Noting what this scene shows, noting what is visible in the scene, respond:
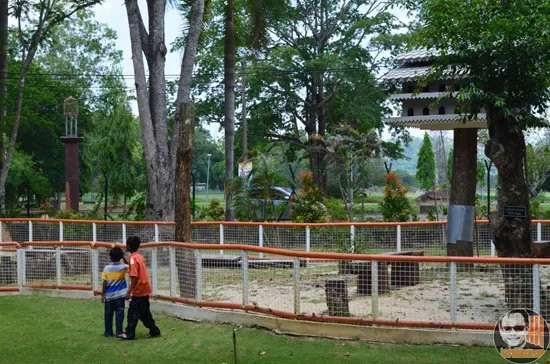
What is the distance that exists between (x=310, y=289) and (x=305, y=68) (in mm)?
32075

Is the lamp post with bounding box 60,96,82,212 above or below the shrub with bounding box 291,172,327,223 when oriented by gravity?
above

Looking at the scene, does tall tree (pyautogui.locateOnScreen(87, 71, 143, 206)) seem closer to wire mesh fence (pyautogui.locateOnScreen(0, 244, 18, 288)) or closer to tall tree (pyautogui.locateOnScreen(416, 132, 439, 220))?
tall tree (pyautogui.locateOnScreen(416, 132, 439, 220))

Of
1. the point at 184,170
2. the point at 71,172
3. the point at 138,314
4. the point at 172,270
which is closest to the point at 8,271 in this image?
the point at 184,170

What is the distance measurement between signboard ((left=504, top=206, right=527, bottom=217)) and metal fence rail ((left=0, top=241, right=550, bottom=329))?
1.31 metres

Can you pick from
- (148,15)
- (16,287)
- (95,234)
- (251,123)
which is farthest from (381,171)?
(16,287)

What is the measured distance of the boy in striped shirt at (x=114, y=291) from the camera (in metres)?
10.6

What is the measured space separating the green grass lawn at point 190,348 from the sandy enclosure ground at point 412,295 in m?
0.52

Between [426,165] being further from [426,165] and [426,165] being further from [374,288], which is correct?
[374,288]

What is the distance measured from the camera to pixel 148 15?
23.6m

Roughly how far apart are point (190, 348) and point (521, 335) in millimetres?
4104

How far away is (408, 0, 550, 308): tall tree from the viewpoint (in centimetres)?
1084

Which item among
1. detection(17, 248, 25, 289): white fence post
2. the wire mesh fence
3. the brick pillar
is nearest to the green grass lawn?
detection(17, 248, 25, 289): white fence post

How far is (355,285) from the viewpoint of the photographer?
10602 mm

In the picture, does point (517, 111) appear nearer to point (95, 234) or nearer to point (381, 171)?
point (95, 234)
